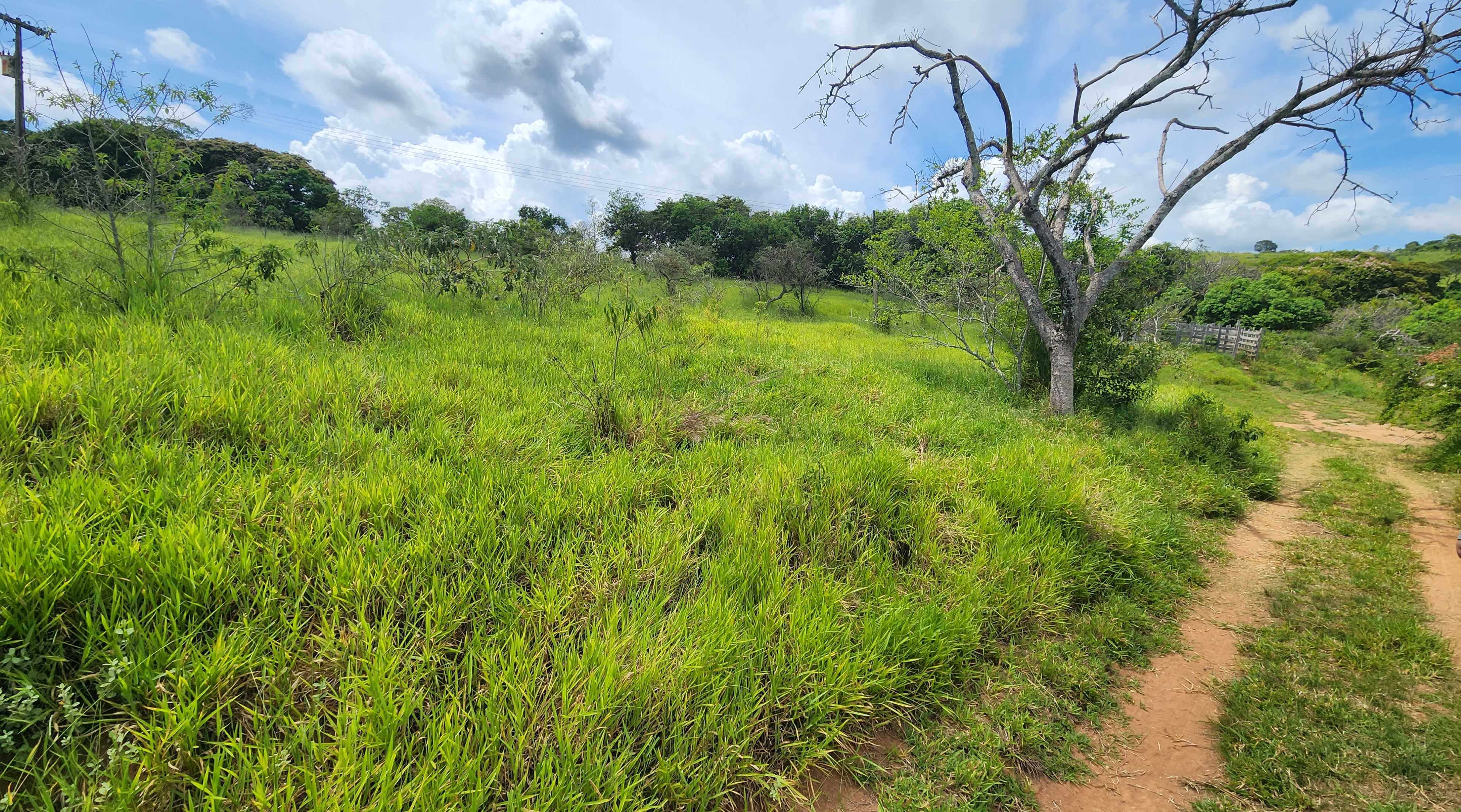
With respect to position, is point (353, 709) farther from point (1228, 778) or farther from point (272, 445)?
point (1228, 778)

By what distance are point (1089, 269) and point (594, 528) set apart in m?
8.94

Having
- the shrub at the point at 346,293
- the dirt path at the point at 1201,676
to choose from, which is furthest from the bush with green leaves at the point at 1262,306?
the shrub at the point at 346,293

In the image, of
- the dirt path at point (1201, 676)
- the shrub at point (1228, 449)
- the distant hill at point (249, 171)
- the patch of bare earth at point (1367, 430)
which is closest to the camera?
the dirt path at point (1201, 676)

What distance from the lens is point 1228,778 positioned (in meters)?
2.32

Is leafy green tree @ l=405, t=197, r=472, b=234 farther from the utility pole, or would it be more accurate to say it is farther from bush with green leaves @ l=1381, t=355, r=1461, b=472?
bush with green leaves @ l=1381, t=355, r=1461, b=472

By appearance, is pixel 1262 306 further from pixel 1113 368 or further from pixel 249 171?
pixel 249 171

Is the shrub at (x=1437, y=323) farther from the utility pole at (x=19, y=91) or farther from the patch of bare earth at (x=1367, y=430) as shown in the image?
the utility pole at (x=19, y=91)

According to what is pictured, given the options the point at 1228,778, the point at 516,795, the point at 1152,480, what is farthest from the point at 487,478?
the point at 1152,480

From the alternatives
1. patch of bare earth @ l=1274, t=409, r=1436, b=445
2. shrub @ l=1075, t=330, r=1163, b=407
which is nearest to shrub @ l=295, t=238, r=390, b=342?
shrub @ l=1075, t=330, r=1163, b=407

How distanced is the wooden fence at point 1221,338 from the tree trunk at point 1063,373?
16651 millimetres

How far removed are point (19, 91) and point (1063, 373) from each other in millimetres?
25537

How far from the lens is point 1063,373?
768cm

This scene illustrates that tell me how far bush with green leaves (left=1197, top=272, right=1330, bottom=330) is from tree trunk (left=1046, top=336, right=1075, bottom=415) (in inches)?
1012

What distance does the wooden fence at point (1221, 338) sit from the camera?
2009 centimetres
